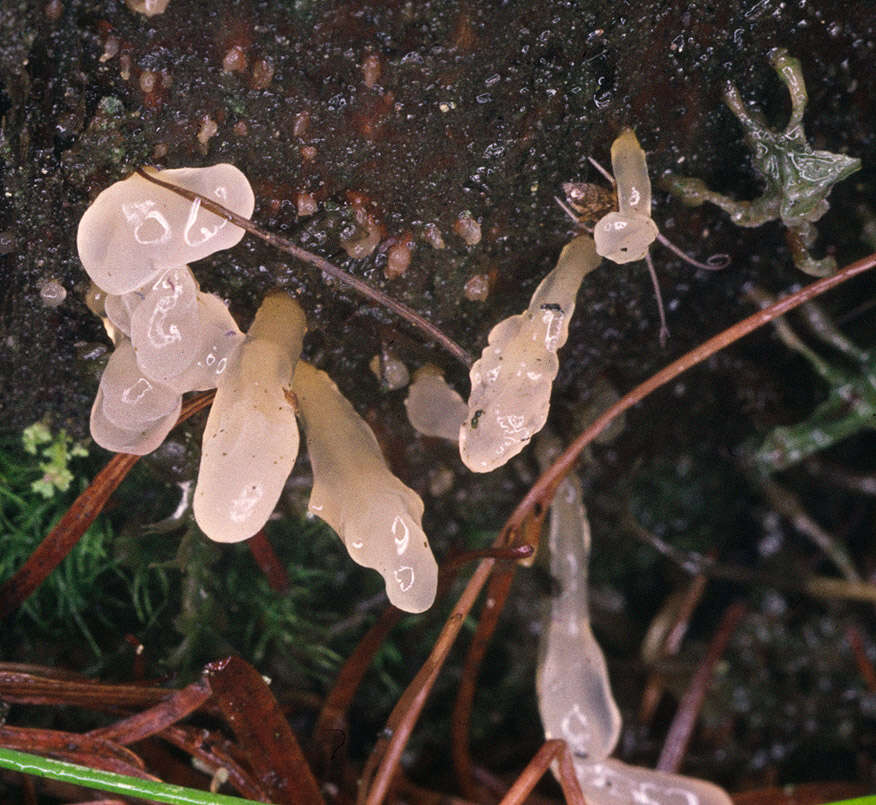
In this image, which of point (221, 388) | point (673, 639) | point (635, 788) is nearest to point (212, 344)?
point (221, 388)

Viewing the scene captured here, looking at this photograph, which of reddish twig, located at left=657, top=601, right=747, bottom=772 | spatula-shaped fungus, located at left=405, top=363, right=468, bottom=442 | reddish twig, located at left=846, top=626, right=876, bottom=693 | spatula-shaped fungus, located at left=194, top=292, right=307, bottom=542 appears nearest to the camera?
spatula-shaped fungus, located at left=194, top=292, right=307, bottom=542

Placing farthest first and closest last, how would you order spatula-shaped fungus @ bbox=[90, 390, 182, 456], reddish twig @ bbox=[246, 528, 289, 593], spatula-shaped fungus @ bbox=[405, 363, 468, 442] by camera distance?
reddish twig @ bbox=[246, 528, 289, 593] → spatula-shaped fungus @ bbox=[405, 363, 468, 442] → spatula-shaped fungus @ bbox=[90, 390, 182, 456]

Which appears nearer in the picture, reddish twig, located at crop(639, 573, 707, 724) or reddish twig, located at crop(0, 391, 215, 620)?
reddish twig, located at crop(0, 391, 215, 620)

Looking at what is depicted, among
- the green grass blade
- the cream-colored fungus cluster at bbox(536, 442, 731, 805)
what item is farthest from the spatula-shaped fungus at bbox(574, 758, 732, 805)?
the green grass blade

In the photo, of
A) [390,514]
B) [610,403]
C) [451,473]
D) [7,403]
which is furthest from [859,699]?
[7,403]

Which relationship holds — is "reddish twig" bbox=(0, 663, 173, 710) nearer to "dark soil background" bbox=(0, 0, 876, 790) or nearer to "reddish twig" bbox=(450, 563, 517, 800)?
"dark soil background" bbox=(0, 0, 876, 790)

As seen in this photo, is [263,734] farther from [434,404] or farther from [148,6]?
[148,6]

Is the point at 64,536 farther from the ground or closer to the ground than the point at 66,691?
farther from the ground
